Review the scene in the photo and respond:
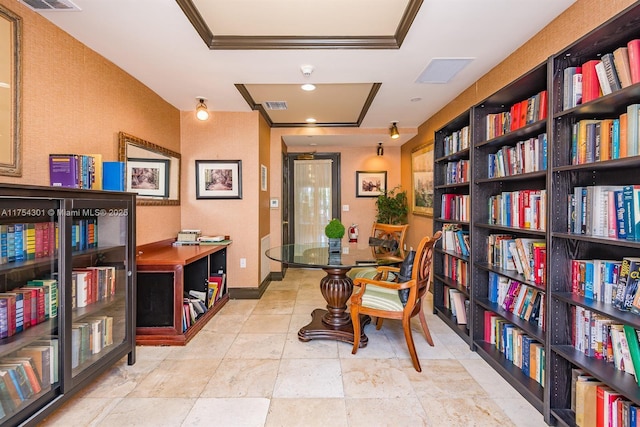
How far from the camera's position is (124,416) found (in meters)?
1.80

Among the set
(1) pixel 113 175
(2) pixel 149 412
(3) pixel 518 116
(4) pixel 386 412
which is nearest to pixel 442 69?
(3) pixel 518 116

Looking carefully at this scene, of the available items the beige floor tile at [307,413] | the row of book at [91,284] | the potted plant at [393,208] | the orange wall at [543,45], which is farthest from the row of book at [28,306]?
the potted plant at [393,208]

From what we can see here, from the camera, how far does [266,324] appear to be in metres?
3.17

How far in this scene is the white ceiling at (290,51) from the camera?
1907 millimetres

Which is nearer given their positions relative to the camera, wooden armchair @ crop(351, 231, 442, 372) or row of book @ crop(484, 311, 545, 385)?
row of book @ crop(484, 311, 545, 385)

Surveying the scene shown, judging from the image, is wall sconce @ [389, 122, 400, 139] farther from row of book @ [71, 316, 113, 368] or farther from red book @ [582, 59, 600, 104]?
row of book @ [71, 316, 113, 368]

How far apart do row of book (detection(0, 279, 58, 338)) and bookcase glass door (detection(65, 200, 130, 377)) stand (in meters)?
0.08

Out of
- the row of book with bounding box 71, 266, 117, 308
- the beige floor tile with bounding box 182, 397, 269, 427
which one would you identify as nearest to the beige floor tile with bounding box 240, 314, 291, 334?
the beige floor tile with bounding box 182, 397, 269, 427

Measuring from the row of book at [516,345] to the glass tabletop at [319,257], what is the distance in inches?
41.2

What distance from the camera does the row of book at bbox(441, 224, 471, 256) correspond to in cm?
286

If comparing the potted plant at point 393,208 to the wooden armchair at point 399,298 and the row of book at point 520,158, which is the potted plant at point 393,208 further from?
the wooden armchair at point 399,298

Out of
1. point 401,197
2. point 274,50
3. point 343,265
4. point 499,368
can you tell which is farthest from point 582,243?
point 401,197

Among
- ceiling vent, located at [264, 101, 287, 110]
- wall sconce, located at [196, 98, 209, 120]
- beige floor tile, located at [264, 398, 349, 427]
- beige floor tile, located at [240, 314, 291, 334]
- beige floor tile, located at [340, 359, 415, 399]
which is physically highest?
ceiling vent, located at [264, 101, 287, 110]

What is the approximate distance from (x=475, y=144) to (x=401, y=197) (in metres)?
2.79
